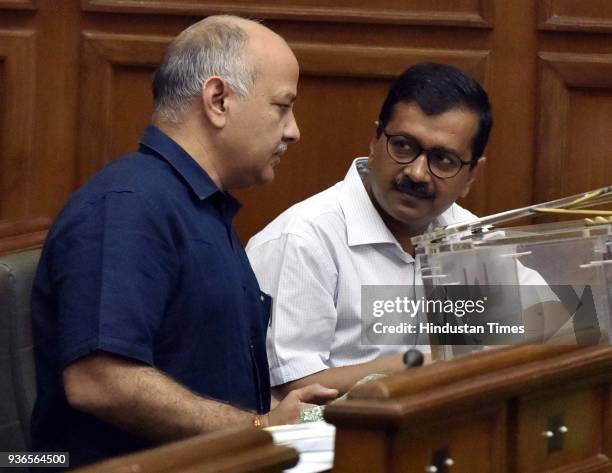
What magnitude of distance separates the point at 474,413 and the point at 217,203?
0.73 m

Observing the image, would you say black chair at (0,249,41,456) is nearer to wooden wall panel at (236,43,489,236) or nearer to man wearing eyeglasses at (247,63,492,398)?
man wearing eyeglasses at (247,63,492,398)

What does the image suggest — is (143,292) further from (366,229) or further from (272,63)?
(366,229)

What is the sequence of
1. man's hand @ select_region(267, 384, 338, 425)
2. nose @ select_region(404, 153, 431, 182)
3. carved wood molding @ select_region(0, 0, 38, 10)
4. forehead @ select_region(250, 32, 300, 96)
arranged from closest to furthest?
1. man's hand @ select_region(267, 384, 338, 425)
2. forehead @ select_region(250, 32, 300, 96)
3. nose @ select_region(404, 153, 431, 182)
4. carved wood molding @ select_region(0, 0, 38, 10)

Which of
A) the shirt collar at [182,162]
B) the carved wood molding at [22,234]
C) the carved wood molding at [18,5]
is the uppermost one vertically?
the carved wood molding at [18,5]

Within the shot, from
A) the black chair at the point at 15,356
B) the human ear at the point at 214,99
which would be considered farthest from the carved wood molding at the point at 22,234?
the human ear at the point at 214,99

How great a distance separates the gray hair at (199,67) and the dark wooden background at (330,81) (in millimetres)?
938

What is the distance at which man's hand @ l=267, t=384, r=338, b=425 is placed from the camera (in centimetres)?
205

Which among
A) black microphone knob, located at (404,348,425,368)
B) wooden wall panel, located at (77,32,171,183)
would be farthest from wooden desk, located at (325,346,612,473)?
wooden wall panel, located at (77,32,171,183)

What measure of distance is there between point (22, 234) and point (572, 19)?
4.65 ft

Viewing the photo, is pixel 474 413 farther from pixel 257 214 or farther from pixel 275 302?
pixel 257 214

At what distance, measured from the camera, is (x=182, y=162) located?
2170 millimetres

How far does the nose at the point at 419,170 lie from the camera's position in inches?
108

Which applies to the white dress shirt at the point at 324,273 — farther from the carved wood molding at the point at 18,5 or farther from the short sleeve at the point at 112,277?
the carved wood molding at the point at 18,5

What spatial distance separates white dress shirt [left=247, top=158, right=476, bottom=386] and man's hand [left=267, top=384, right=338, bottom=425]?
41 cm
